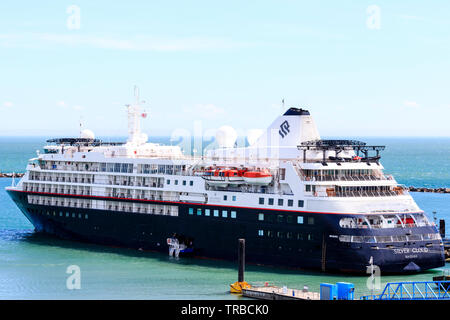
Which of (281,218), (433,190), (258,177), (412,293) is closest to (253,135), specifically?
(258,177)

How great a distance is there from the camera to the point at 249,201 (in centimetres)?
4769

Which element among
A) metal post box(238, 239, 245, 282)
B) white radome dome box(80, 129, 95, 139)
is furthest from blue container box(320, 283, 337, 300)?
white radome dome box(80, 129, 95, 139)

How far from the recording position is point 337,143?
4766cm

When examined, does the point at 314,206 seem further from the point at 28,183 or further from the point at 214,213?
the point at 28,183

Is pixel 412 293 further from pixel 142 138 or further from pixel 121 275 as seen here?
pixel 142 138

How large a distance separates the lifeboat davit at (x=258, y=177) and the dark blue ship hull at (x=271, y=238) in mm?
1705

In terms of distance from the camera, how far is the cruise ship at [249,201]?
147 feet

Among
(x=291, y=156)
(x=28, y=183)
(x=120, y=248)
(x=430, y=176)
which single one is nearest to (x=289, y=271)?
(x=291, y=156)

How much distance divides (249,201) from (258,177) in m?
1.58

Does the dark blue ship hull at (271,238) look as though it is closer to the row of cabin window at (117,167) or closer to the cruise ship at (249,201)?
the cruise ship at (249,201)

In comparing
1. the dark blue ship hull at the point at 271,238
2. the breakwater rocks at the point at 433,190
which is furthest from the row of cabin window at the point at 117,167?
the breakwater rocks at the point at 433,190

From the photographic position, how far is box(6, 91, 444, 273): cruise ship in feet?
147

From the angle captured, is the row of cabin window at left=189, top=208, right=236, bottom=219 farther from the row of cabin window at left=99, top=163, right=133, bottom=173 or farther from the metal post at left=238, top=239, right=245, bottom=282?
the row of cabin window at left=99, top=163, right=133, bottom=173

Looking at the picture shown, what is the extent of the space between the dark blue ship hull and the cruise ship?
63 mm
